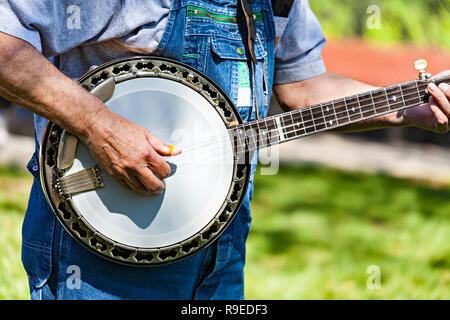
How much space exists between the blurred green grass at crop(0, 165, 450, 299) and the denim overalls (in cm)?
141

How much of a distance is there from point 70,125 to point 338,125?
907mm

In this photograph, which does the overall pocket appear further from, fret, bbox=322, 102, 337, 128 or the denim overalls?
fret, bbox=322, 102, 337, 128

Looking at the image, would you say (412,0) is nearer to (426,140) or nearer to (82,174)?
(426,140)

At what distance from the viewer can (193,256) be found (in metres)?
1.96

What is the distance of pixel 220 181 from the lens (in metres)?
1.92

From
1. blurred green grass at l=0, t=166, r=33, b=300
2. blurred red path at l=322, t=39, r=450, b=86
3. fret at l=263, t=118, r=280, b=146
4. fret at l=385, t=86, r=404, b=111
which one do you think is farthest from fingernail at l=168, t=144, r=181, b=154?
blurred red path at l=322, t=39, r=450, b=86

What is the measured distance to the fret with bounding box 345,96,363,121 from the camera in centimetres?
211

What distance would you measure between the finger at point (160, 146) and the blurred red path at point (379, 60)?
5568 millimetres

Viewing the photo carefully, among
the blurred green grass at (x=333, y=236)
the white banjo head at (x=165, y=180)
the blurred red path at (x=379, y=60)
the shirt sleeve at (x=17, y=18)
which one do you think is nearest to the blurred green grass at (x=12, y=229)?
the blurred green grass at (x=333, y=236)

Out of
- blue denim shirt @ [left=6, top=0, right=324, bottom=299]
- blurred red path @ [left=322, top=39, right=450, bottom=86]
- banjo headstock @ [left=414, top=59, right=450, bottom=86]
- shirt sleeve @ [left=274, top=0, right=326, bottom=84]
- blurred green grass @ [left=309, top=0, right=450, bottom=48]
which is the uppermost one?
blurred green grass @ [left=309, top=0, right=450, bottom=48]

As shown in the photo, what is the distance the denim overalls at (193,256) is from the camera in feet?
6.06

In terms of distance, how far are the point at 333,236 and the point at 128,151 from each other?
3168 mm

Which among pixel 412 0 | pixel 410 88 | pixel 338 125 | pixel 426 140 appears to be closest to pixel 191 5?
pixel 338 125

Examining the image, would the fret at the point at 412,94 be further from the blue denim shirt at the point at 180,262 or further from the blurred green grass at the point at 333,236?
the blurred green grass at the point at 333,236
